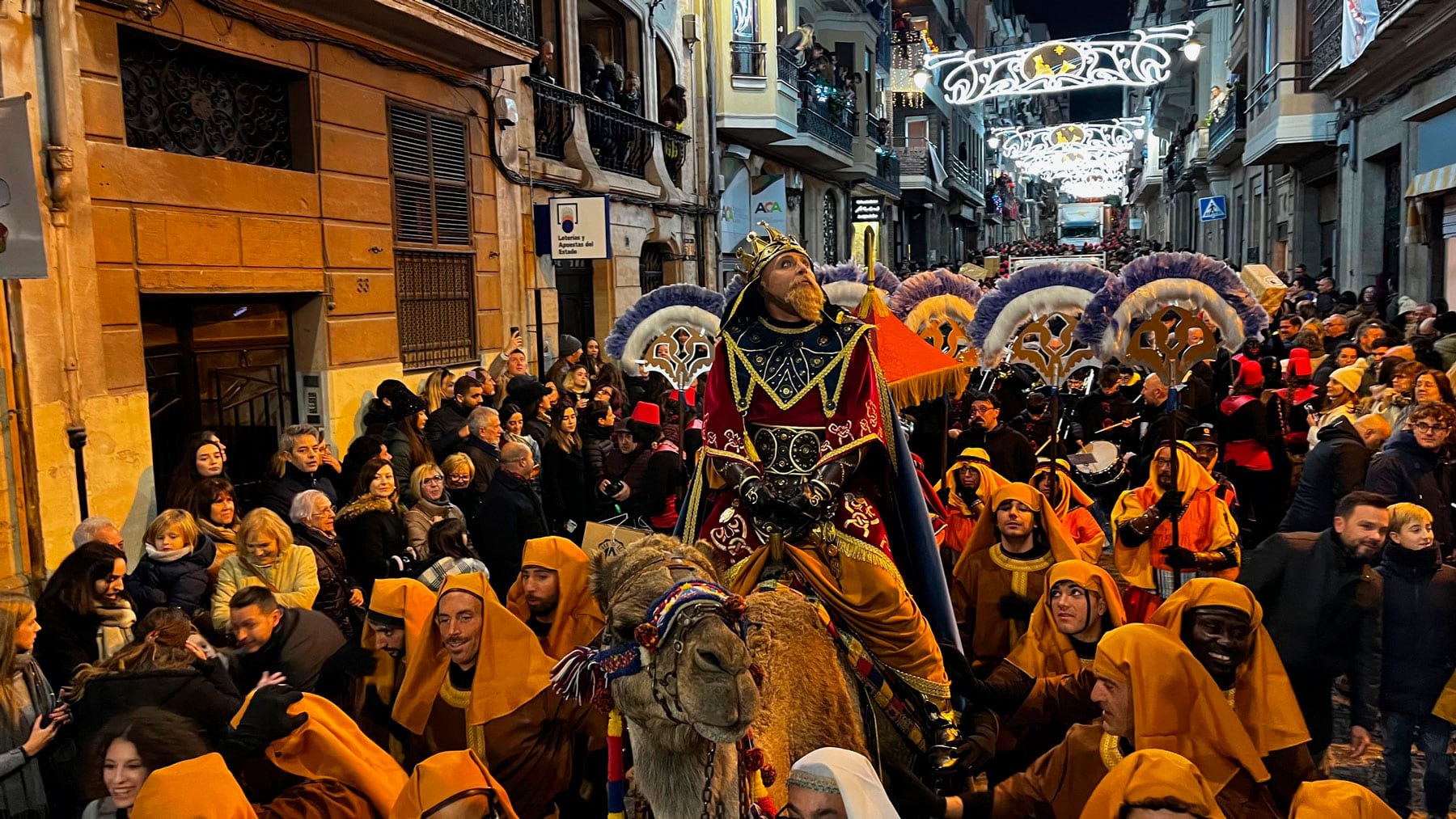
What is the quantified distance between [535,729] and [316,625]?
1.19 metres

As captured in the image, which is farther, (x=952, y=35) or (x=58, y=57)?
(x=952, y=35)

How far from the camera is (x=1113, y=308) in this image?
25.8 feet

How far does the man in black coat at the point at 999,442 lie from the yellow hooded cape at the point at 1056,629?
3.14 metres

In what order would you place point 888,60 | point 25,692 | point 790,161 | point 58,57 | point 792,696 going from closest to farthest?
1. point 792,696
2. point 25,692
3. point 58,57
4. point 790,161
5. point 888,60

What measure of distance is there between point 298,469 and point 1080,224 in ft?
235

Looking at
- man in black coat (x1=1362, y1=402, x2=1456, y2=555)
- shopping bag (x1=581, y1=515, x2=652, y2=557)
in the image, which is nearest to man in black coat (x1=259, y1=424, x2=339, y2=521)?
shopping bag (x1=581, y1=515, x2=652, y2=557)

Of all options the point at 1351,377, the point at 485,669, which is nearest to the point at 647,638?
the point at 485,669

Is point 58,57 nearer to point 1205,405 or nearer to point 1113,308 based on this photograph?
point 1113,308

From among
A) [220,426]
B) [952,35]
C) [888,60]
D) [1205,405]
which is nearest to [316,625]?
[220,426]

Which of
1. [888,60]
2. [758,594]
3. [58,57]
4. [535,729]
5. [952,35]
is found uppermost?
[952,35]

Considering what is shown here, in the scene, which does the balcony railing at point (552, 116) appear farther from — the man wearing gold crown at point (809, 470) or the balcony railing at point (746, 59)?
the man wearing gold crown at point (809, 470)

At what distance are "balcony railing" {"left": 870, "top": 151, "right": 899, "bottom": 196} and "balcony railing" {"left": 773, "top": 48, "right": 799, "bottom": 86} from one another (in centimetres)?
978

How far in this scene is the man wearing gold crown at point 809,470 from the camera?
428 centimetres

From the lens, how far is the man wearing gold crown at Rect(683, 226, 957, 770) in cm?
428
